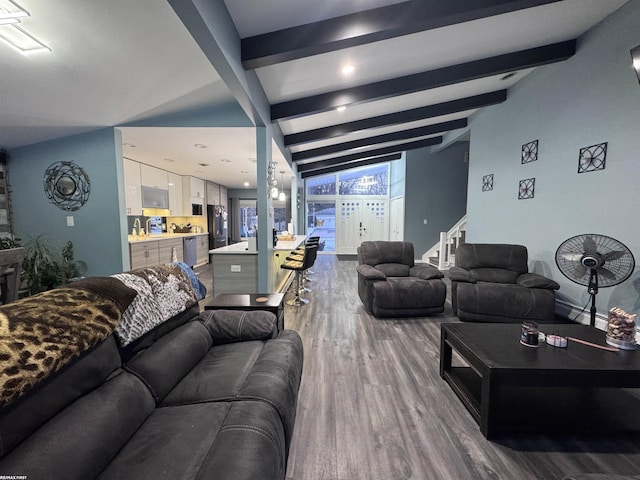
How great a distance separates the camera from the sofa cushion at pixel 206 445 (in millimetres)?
880

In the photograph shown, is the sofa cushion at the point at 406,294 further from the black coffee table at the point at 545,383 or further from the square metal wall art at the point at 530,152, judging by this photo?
the square metal wall art at the point at 530,152

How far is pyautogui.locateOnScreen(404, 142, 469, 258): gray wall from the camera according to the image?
720cm

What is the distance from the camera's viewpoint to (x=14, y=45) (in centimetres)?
182

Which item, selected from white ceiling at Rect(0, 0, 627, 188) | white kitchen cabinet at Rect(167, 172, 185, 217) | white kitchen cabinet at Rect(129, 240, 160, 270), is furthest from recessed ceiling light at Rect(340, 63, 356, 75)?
white kitchen cabinet at Rect(167, 172, 185, 217)

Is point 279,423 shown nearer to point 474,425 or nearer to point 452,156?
point 474,425

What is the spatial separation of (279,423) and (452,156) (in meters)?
7.65

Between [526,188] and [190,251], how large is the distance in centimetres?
667

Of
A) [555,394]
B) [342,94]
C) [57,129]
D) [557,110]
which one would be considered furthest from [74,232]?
[557,110]

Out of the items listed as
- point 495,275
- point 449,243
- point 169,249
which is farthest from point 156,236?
point 449,243

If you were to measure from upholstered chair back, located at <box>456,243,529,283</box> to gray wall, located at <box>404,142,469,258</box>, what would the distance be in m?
3.64

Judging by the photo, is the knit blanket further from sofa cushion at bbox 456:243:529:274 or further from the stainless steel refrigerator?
the stainless steel refrigerator

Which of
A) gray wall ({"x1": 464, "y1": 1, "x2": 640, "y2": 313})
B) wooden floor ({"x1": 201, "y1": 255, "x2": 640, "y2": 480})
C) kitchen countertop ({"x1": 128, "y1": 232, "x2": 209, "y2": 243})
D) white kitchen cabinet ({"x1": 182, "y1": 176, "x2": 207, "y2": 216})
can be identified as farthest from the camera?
white kitchen cabinet ({"x1": 182, "y1": 176, "x2": 207, "y2": 216})

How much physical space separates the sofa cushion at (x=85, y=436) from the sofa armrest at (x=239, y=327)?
0.71 meters

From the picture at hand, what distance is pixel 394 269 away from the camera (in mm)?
3893
